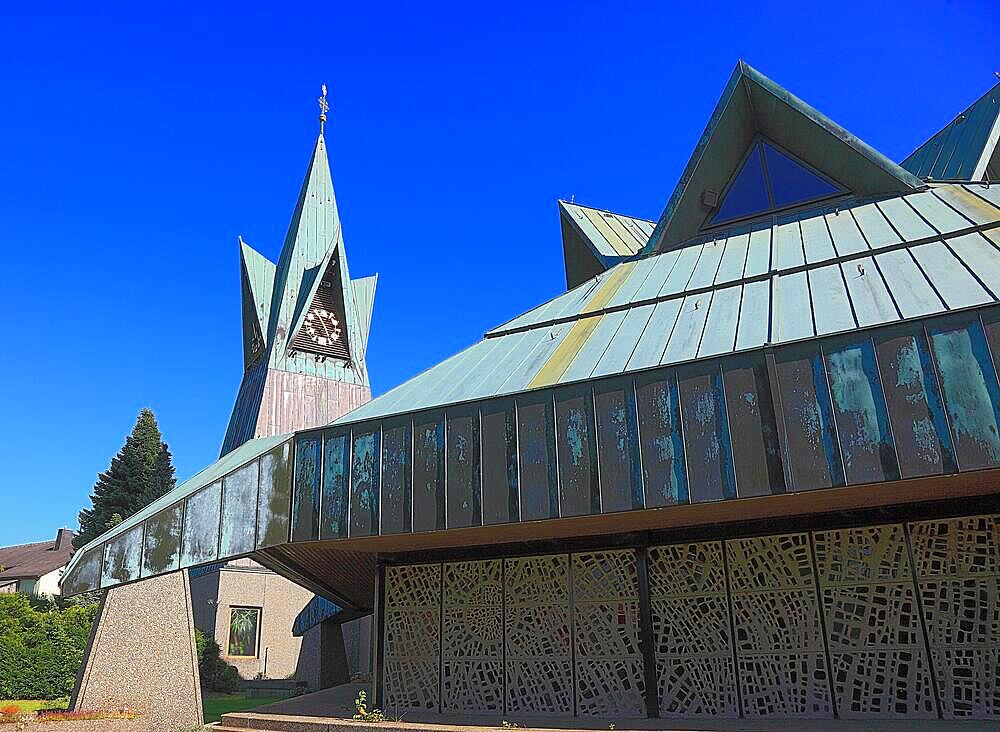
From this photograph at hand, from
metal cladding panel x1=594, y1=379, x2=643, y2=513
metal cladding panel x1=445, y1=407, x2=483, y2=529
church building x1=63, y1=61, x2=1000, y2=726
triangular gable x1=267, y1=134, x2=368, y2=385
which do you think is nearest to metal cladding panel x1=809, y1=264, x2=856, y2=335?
church building x1=63, y1=61, x2=1000, y2=726

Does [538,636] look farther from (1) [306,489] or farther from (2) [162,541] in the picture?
(2) [162,541]

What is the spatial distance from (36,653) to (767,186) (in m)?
24.0

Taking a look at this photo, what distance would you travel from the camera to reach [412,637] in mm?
11617

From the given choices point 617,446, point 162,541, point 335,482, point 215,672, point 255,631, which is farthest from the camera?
point 255,631

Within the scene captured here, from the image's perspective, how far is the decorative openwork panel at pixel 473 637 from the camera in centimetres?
1097

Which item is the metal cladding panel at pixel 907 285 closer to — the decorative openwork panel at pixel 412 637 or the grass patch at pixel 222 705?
the decorative openwork panel at pixel 412 637

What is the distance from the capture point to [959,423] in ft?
24.5

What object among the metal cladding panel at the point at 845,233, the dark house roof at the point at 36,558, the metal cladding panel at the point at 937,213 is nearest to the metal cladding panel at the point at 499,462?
the metal cladding panel at the point at 845,233

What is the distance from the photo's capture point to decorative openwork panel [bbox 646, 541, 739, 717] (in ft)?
31.7

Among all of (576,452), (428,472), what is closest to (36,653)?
(428,472)

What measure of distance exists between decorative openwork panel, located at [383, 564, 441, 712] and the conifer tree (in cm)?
3230

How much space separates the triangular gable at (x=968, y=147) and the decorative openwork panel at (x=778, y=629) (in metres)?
9.98

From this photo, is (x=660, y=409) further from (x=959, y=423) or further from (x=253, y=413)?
(x=253, y=413)

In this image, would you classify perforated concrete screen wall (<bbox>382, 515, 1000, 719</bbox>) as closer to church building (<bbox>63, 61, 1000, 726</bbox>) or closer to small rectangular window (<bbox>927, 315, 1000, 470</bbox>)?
church building (<bbox>63, 61, 1000, 726</bbox>)
